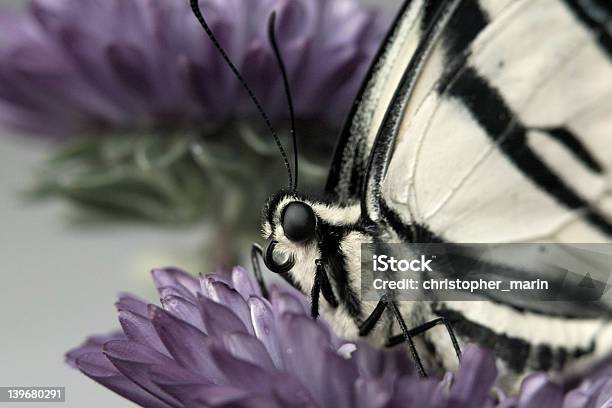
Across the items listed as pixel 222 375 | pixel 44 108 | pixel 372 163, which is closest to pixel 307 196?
pixel 372 163

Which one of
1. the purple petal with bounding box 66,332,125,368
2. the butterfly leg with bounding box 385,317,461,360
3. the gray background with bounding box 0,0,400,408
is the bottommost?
the butterfly leg with bounding box 385,317,461,360

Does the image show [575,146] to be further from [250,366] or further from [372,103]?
[250,366]

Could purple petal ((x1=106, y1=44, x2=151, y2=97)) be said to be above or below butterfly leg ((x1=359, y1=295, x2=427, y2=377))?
above

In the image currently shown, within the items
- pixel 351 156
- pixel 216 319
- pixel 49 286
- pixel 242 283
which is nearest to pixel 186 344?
pixel 216 319

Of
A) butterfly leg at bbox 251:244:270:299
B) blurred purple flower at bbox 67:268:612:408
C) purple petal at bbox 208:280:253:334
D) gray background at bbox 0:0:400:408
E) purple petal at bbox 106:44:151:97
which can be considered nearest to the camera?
blurred purple flower at bbox 67:268:612:408

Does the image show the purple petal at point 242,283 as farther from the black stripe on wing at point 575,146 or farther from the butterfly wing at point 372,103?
the black stripe on wing at point 575,146

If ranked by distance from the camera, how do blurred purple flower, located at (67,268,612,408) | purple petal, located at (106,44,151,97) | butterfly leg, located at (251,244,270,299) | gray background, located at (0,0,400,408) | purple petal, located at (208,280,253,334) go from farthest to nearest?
gray background, located at (0,0,400,408), purple petal, located at (106,44,151,97), butterfly leg, located at (251,244,270,299), purple petal, located at (208,280,253,334), blurred purple flower, located at (67,268,612,408)

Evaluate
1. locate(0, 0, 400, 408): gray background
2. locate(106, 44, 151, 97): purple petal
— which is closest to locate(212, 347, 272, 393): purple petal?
locate(106, 44, 151, 97): purple petal

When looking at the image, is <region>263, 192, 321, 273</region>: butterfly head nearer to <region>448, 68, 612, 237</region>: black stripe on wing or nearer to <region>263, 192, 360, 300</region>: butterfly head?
<region>263, 192, 360, 300</region>: butterfly head
